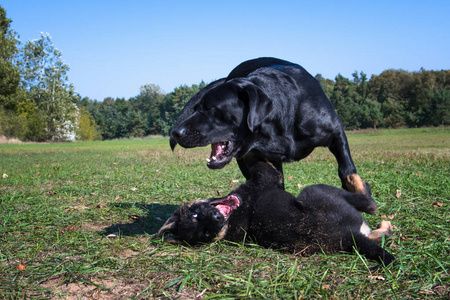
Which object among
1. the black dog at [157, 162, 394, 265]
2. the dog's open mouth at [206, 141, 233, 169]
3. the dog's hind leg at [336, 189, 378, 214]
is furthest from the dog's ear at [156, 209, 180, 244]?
the dog's hind leg at [336, 189, 378, 214]

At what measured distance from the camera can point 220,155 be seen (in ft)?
10.6

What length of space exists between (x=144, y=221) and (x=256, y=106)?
1825 millimetres

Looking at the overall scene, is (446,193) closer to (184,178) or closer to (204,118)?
(204,118)

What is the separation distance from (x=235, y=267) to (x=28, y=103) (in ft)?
163

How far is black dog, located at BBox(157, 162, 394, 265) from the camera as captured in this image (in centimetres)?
258

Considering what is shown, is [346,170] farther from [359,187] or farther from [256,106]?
[256,106]

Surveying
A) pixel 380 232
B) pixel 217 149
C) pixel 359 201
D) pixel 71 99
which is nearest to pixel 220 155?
pixel 217 149

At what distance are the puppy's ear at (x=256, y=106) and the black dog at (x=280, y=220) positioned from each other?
15.9 inches

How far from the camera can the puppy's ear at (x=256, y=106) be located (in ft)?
9.91

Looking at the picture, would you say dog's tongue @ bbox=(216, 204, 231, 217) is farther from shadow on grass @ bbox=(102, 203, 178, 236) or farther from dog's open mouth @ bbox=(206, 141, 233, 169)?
shadow on grass @ bbox=(102, 203, 178, 236)

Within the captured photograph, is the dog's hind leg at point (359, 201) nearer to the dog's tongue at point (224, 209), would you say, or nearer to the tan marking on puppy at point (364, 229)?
the tan marking on puppy at point (364, 229)

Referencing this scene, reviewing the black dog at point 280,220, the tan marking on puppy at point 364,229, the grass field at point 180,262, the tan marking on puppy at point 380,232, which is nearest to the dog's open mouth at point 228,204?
the black dog at point 280,220

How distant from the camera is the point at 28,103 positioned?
148 feet

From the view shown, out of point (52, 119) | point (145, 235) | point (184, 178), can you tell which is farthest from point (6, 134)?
point (145, 235)
